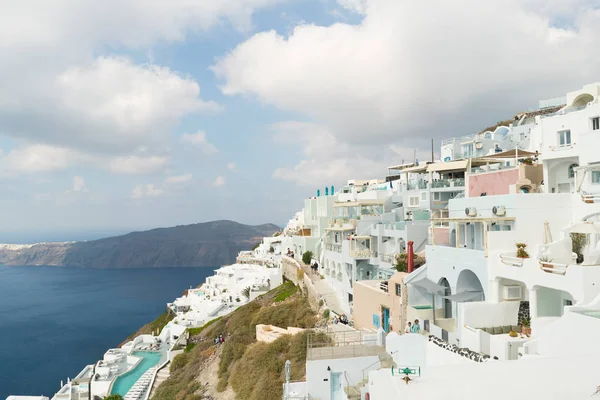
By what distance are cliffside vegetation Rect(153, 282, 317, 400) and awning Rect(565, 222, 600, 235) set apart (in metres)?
11.6

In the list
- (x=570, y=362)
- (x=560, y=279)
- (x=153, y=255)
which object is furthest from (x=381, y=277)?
(x=153, y=255)

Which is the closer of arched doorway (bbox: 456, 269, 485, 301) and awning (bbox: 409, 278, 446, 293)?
arched doorway (bbox: 456, 269, 485, 301)

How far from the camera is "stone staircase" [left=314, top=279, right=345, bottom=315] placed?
25.9 m

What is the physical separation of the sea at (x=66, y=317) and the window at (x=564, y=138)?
2066 inches

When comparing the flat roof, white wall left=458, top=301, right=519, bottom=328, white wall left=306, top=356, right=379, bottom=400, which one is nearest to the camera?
the flat roof

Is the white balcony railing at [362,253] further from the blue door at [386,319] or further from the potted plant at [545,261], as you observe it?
the potted plant at [545,261]

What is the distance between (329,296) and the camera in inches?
1107

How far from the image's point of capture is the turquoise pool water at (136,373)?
31.0 m

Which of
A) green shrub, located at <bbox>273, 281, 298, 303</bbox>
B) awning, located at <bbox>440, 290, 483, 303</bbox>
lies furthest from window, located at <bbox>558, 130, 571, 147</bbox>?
green shrub, located at <bbox>273, 281, 298, 303</bbox>

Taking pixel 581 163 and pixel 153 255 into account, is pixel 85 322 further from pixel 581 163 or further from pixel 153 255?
pixel 153 255

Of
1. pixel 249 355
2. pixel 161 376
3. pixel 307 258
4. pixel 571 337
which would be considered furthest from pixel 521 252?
pixel 307 258

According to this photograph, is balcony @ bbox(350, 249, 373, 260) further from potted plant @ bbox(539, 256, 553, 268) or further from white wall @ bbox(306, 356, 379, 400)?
potted plant @ bbox(539, 256, 553, 268)

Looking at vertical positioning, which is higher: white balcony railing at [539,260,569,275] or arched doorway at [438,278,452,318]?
white balcony railing at [539,260,569,275]

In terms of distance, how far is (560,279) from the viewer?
11.3 meters
